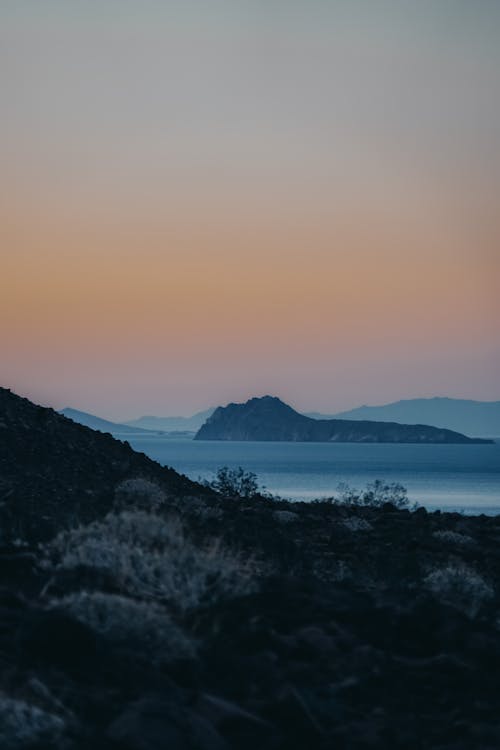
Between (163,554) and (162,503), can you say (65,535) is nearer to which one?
(163,554)

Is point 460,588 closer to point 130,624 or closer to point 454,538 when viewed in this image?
point 130,624

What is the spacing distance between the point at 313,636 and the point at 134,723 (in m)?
3.83

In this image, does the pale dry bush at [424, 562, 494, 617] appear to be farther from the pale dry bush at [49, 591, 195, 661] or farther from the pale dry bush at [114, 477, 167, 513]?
the pale dry bush at [114, 477, 167, 513]

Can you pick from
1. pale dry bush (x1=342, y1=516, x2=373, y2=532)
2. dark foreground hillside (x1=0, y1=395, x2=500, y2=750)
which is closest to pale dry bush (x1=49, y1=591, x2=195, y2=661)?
dark foreground hillside (x1=0, y1=395, x2=500, y2=750)

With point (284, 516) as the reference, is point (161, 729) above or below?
below

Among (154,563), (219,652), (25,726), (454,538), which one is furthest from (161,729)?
(454,538)

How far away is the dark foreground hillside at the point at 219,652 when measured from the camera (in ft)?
34.2

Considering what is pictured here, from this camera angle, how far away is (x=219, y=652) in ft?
41.3

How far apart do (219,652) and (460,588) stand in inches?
258

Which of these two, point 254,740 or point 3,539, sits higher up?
point 3,539

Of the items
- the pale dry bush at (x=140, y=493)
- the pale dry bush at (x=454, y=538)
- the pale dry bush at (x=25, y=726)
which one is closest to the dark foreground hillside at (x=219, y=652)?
the pale dry bush at (x=25, y=726)

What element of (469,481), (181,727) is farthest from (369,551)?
(469,481)

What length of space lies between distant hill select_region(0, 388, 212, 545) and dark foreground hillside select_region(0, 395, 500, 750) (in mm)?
5498

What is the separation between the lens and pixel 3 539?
17.6 meters
